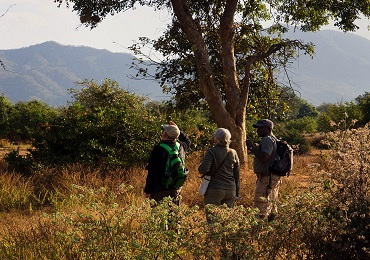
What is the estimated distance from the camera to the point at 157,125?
13516 millimetres

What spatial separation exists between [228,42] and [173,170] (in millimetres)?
8354

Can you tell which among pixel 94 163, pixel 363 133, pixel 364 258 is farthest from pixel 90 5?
pixel 364 258

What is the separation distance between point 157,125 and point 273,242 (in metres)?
9.27

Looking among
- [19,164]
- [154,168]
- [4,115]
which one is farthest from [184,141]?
[4,115]

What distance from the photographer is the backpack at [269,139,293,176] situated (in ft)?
24.1

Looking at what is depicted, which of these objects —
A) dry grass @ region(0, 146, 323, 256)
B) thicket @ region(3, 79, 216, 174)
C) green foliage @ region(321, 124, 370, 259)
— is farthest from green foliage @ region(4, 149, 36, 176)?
green foliage @ region(321, 124, 370, 259)

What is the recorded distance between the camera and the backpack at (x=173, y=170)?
6.36m

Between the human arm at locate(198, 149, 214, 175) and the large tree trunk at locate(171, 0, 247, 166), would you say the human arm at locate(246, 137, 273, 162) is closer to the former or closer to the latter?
the human arm at locate(198, 149, 214, 175)

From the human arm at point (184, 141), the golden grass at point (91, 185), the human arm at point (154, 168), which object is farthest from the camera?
the golden grass at point (91, 185)

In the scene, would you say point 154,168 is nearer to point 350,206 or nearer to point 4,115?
point 350,206

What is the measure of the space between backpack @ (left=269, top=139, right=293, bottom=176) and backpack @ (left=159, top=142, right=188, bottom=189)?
1776 mm

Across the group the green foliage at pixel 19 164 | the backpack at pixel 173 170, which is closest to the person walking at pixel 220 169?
the backpack at pixel 173 170

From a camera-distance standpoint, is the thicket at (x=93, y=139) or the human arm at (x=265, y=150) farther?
the thicket at (x=93, y=139)

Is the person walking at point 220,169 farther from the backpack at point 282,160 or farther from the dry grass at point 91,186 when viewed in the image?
the dry grass at point 91,186
